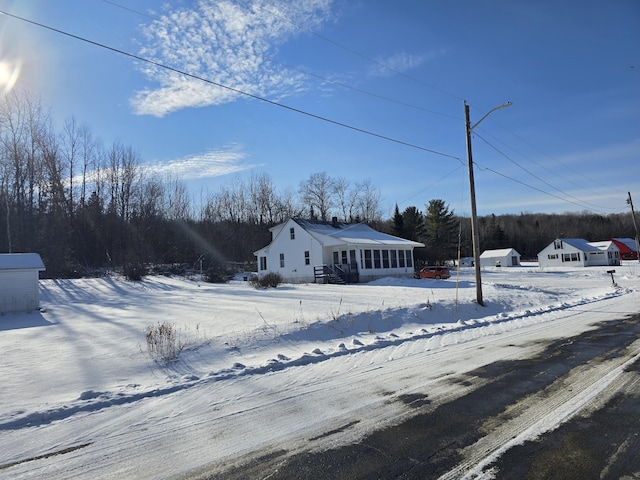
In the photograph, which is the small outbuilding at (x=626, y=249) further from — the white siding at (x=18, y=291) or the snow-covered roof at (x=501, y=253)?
the white siding at (x=18, y=291)

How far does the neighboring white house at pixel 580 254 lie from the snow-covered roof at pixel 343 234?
4315 cm

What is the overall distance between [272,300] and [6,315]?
11601 millimetres

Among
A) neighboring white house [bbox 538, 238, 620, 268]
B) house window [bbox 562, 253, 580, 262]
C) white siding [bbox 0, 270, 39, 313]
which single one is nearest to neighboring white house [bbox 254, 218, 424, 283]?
white siding [bbox 0, 270, 39, 313]

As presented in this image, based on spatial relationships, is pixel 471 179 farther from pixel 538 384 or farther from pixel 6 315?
pixel 6 315

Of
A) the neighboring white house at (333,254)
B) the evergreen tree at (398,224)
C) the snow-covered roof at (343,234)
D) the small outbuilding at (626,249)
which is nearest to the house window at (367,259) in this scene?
the neighboring white house at (333,254)

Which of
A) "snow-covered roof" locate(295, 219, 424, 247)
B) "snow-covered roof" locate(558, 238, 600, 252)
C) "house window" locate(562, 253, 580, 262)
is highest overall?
"snow-covered roof" locate(295, 219, 424, 247)

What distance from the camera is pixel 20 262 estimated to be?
64.4 ft

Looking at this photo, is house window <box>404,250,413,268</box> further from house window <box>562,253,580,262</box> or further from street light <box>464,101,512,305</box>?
house window <box>562,253,580,262</box>

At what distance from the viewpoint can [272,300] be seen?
1839 centimetres

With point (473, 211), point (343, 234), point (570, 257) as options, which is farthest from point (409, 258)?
point (570, 257)

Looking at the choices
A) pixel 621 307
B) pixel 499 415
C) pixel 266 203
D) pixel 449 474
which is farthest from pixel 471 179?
pixel 266 203

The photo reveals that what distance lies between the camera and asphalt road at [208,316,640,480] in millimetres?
3605

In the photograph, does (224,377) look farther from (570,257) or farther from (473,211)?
(570,257)

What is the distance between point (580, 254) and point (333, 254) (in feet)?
169
